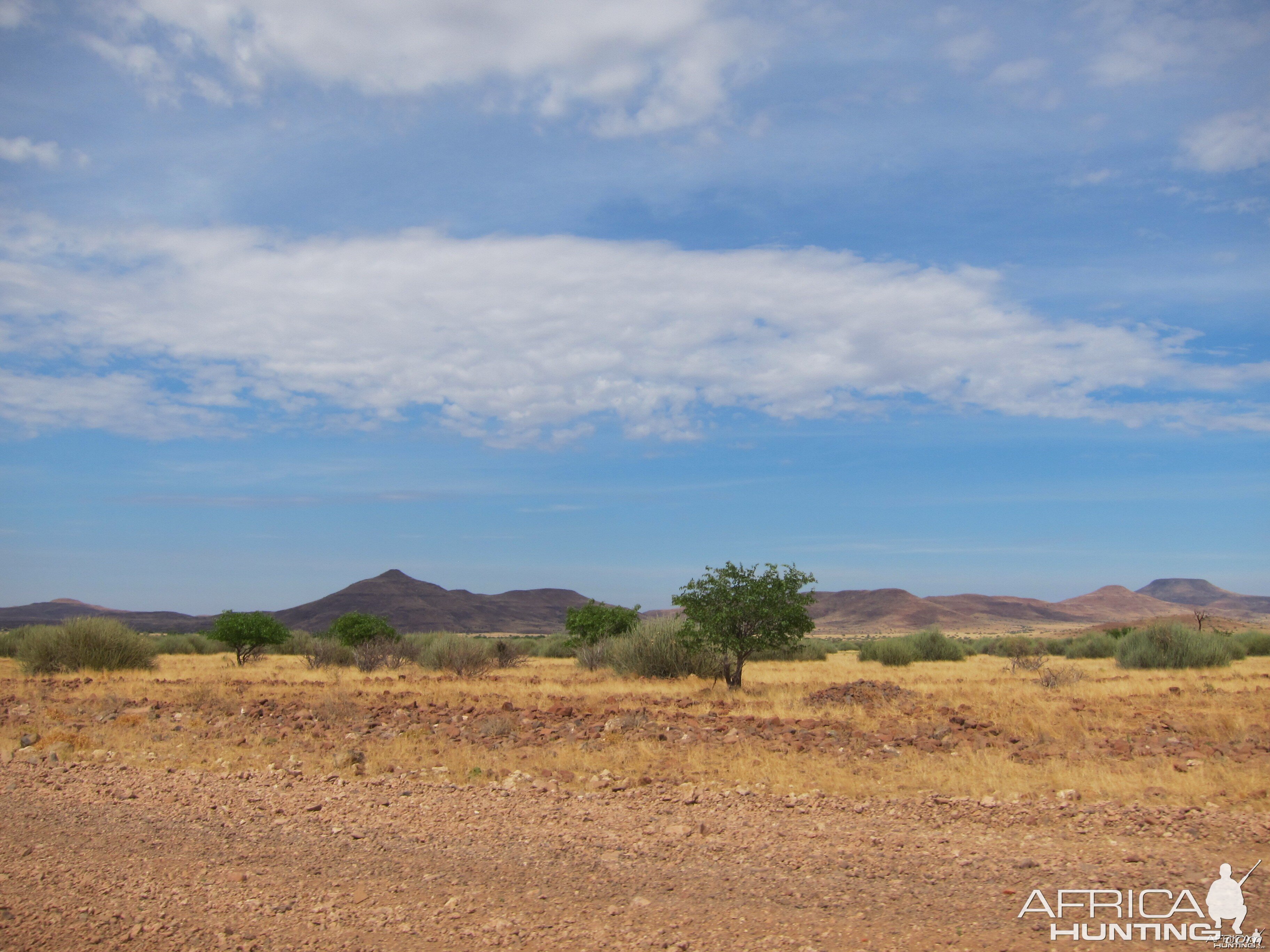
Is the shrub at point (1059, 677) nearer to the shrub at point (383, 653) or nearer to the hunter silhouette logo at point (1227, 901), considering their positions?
the hunter silhouette logo at point (1227, 901)

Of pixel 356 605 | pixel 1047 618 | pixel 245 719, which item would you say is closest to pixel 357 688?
pixel 245 719

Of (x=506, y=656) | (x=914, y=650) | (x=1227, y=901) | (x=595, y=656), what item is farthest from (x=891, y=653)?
(x=1227, y=901)

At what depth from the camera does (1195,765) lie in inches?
418

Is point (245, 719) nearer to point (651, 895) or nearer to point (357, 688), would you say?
point (357, 688)

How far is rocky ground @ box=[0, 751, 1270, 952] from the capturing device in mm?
5578

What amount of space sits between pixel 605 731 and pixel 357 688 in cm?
1322

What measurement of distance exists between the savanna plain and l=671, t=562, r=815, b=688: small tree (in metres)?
6.37

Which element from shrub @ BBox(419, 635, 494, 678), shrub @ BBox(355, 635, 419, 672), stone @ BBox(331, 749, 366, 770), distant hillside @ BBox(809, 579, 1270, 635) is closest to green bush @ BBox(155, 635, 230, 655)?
shrub @ BBox(355, 635, 419, 672)

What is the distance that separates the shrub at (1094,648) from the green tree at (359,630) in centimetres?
3337

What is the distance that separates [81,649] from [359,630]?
10935 mm

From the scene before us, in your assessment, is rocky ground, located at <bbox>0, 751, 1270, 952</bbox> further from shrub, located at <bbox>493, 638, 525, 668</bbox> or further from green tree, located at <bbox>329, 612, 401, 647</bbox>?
green tree, located at <bbox>329, 612, 401, 647</bbox>

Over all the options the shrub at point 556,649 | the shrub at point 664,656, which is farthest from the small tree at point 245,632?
the shrub at point 664,656

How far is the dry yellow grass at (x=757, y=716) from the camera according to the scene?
400 inches

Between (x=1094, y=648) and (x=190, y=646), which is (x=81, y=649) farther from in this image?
(x=1094, y=648)
